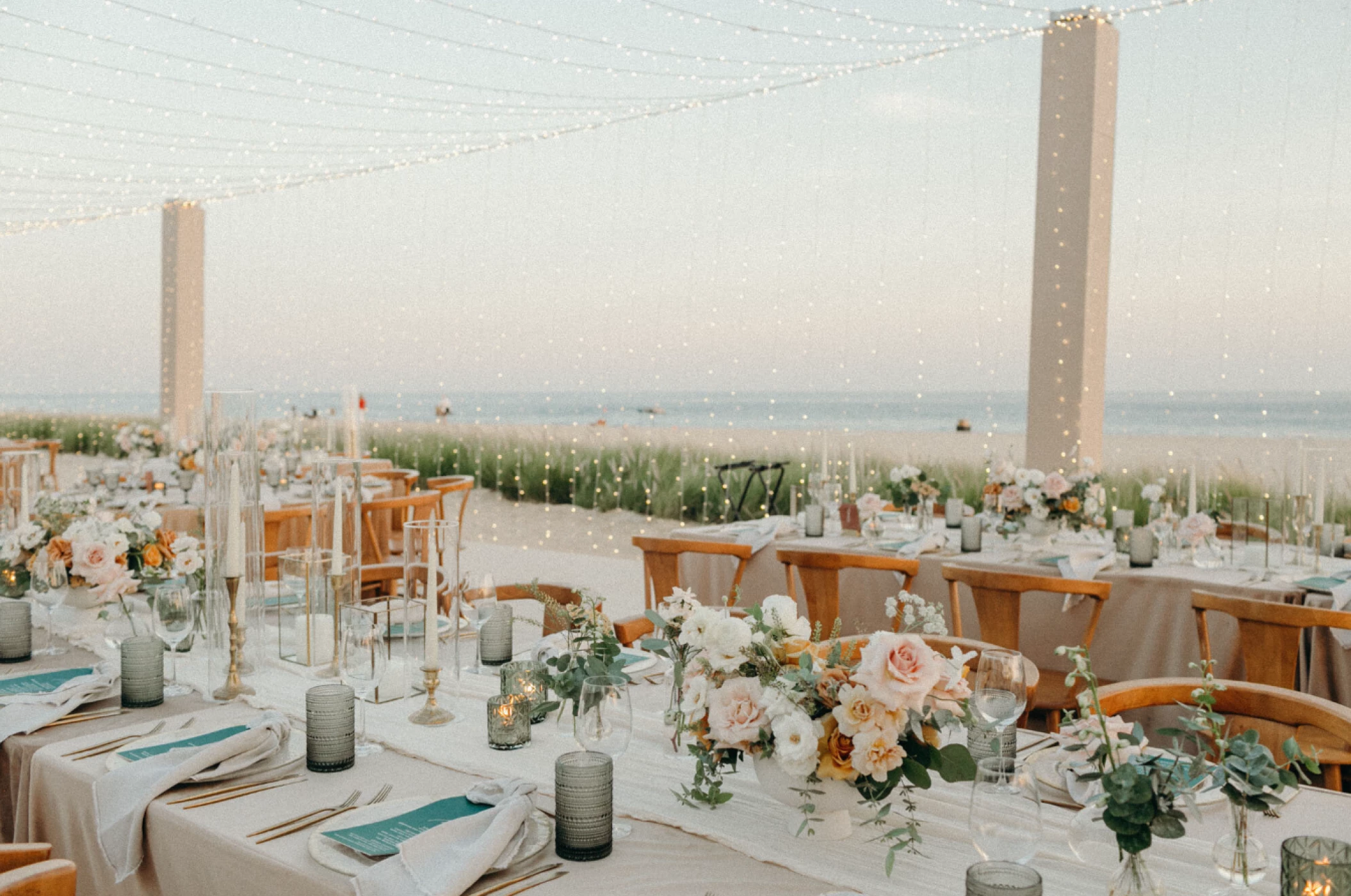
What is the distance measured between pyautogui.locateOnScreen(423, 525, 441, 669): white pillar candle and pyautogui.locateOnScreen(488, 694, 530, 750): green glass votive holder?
0.49ft

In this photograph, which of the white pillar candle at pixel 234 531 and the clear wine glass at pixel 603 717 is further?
the white pillar candle at pixel 234 531

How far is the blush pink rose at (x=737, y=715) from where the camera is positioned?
4.43ft

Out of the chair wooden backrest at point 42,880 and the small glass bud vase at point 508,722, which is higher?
the small glass bud vase at point 508,722

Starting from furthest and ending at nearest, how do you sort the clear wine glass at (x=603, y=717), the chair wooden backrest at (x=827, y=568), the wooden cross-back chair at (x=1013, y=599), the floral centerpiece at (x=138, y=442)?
the floral centerpiece at (x=138, y=442)
the chair wooden backrest at (x=827, y=568)
the wooden cross-back chair at (x=1013, y=599)
the clear wine glass at (x=603, y=717)

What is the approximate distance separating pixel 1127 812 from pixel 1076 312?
5767 millimetres

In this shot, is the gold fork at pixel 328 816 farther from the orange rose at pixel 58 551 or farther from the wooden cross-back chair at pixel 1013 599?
the wooden cross-back chair at pixel 1013 599

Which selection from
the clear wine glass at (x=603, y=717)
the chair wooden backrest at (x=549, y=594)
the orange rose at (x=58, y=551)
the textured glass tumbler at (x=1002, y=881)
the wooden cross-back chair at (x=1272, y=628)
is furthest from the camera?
the chair wooden backrest at (x=549, y=594)

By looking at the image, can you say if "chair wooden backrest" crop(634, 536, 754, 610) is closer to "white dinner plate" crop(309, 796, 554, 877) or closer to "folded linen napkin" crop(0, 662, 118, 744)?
"folded linen napkin" crop(0, 662, 118, 744)

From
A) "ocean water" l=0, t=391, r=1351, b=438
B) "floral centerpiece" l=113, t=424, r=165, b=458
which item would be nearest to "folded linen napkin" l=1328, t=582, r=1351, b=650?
"floral centerpiece" l=113, t=424, r=165, b=458

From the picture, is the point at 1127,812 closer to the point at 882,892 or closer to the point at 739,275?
the point at 882,892

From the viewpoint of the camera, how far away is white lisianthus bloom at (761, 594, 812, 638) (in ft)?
4.71

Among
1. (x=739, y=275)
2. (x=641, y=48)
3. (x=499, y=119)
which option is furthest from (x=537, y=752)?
(x=739, y=275)

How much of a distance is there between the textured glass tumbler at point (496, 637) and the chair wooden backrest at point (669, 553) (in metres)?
1.88

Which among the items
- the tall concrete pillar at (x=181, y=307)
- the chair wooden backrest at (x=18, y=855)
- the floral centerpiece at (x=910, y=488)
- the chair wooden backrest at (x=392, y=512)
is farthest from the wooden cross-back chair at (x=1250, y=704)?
the tall concrete pillar at (x=181, y=307)
